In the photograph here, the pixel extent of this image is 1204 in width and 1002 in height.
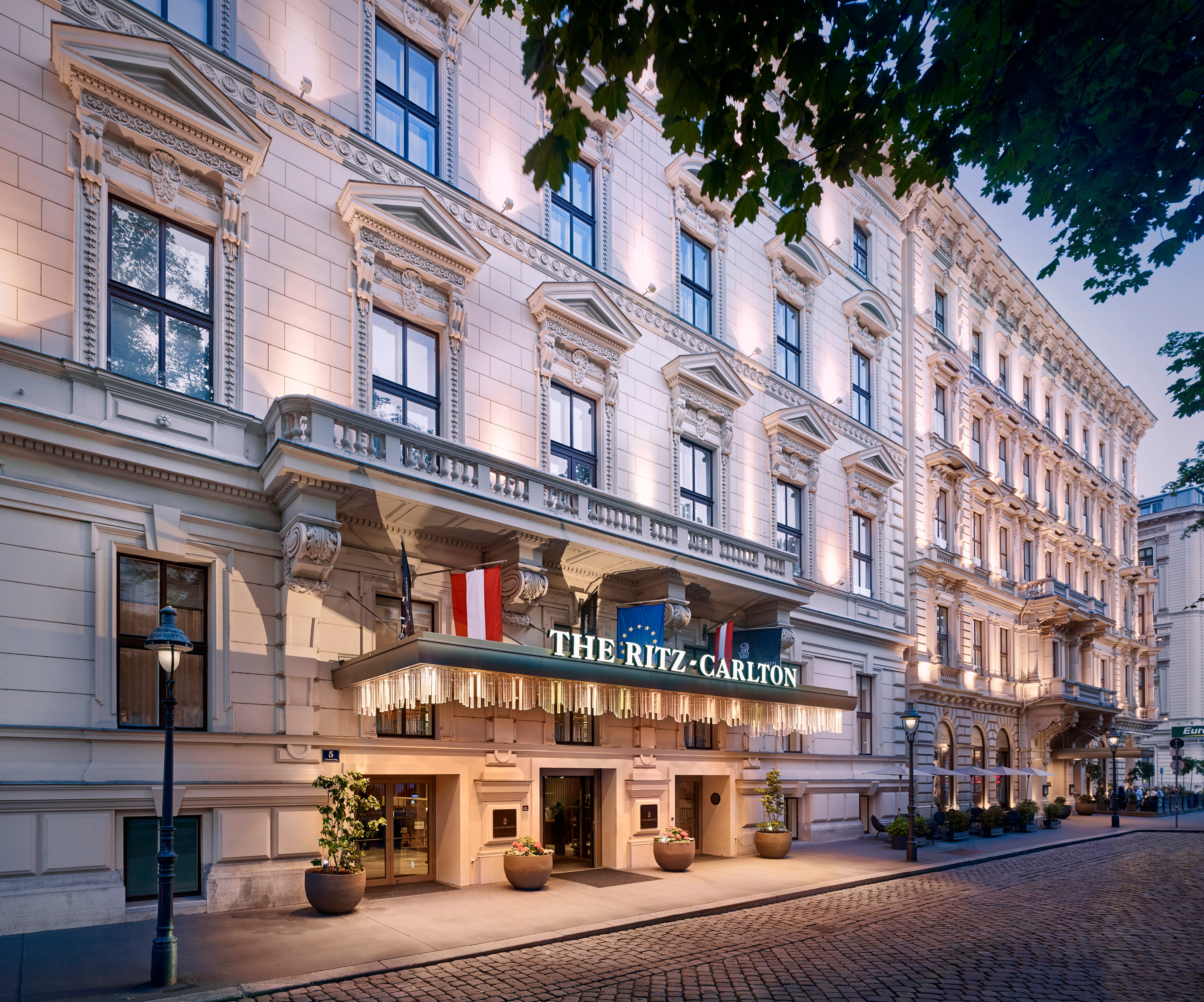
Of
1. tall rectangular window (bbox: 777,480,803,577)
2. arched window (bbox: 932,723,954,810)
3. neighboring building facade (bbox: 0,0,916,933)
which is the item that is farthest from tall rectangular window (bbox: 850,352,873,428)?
arched window (bbox: 932,723,954,810)

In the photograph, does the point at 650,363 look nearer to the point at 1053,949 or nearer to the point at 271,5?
→ the point at 271,5

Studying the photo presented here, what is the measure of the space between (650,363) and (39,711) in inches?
585

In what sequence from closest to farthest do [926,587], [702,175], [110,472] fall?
[702,175], [110,472], [926,587]

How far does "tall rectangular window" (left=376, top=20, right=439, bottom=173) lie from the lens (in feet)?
59.1

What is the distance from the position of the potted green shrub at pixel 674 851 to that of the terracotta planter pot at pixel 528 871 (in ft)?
12.7

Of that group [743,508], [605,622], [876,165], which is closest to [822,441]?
[743,508]

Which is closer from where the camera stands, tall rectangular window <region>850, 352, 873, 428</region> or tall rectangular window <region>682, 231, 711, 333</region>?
tall rectangular window <region>682, 231, 711, 333</region>

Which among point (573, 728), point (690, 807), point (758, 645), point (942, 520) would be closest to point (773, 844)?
point (690, 807)

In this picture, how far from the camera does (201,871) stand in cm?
1362

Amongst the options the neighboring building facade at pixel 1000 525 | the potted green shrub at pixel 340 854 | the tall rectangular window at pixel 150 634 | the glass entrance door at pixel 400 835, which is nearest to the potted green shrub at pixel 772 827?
the glass entrance door at pixel 400 835

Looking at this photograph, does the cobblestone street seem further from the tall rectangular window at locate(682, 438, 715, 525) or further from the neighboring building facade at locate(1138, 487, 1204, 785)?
the neighboring building facade at locate(1138, 487, 1204, 785)

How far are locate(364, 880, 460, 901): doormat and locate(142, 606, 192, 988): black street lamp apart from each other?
487cm

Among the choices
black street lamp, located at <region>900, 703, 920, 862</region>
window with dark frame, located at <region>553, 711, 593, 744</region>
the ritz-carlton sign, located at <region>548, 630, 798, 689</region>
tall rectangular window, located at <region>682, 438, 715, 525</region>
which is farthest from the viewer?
tall rectangular window, located at <region>682, 438, 715, 525</region>

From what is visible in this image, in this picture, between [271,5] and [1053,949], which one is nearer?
[1053,949]
